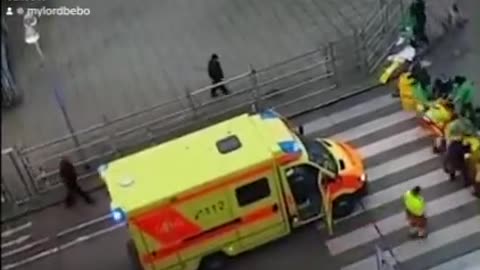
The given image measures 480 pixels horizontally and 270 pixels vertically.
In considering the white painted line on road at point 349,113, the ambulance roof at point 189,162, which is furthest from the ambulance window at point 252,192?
the white painted line on road at point 349,113

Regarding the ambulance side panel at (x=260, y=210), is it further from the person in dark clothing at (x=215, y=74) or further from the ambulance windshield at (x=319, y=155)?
the person in dark clothing at (x=215, y=74)

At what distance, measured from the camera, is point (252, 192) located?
16.5 m

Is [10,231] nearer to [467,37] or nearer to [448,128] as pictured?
[448,128]

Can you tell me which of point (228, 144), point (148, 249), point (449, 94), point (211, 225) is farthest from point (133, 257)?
point (449, 94)

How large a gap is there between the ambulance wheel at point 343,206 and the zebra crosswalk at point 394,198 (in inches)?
5.5

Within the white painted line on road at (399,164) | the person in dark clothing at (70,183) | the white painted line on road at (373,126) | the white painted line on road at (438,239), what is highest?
the person in dark clothing at (70,183)

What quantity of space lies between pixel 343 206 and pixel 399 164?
5.47 ft

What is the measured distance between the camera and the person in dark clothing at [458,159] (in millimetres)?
17219

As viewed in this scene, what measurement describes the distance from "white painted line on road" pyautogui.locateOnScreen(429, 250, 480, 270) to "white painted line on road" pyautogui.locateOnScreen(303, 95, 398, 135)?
424cm

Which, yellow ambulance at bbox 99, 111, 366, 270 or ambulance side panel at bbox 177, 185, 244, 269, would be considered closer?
yellow ambulance at bbox 99, 111, 366, 270

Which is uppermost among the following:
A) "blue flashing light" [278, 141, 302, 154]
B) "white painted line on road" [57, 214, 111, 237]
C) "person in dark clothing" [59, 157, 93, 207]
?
"person in dark clothing" [59, 157, 93, 207]

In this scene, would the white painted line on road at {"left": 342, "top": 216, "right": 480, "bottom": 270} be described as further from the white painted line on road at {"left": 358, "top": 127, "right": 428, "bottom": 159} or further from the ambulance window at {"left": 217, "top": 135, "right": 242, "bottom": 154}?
the ambulance window at {"left": 217, "top": 135, "right": 242, "bottom": 154}

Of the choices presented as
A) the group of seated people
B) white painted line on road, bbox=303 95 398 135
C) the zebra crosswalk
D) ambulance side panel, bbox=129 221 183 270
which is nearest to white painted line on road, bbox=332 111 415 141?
the zebra crosswalk

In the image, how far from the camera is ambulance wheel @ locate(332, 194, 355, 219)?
17281 millimetres
